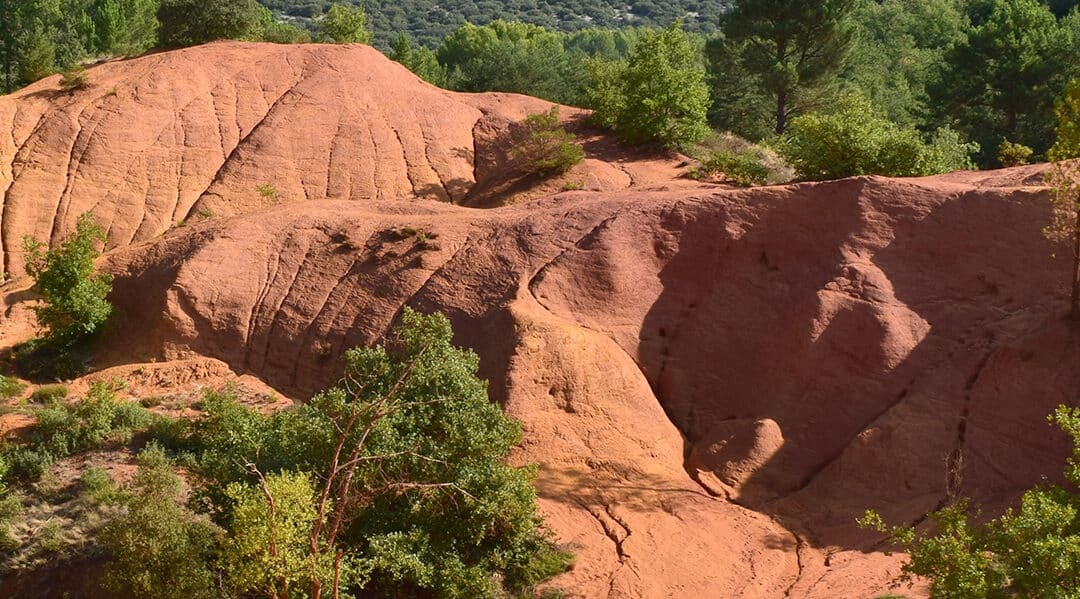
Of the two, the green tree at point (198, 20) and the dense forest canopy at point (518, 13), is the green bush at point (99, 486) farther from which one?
the dense forest canopy at point (518, 13)

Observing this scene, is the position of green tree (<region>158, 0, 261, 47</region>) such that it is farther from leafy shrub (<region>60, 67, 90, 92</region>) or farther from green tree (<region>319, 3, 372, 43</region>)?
leafy shrub (<region>60, 67, 90, 92</region>)

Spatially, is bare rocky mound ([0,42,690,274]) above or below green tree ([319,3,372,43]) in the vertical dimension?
below

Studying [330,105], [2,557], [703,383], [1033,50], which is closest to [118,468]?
[2,557]

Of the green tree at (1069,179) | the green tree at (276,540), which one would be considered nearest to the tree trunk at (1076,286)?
the green tree at (1069,179)

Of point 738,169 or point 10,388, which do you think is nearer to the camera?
point 10,388

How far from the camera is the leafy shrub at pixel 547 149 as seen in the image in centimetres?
2694

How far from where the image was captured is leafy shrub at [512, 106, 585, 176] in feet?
88.4

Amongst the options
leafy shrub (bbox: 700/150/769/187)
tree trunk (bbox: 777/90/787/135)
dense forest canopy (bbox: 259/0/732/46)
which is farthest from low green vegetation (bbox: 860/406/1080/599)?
dense forest canopy (bbox: 259/0/732/46)

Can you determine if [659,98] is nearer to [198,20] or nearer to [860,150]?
[860,150]

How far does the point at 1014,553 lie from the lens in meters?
10.6

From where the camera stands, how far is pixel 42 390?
1911 centimetres

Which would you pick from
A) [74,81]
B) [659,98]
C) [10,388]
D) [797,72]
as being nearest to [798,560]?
[10,388]

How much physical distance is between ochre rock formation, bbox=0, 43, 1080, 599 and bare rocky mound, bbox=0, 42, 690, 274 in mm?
5028

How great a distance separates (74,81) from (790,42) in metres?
19.8
